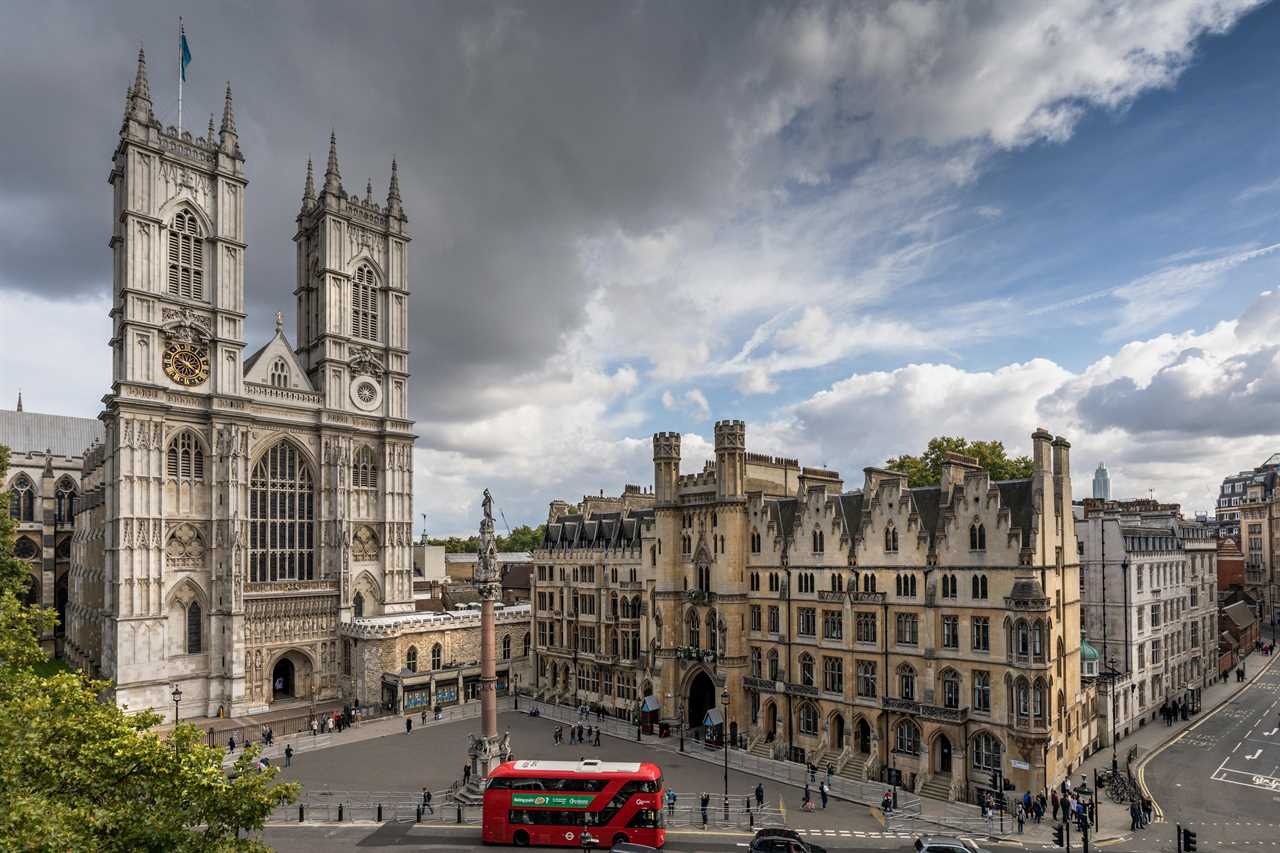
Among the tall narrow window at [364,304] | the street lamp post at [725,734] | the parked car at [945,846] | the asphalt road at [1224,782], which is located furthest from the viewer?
the tall narrow window at [364,304]

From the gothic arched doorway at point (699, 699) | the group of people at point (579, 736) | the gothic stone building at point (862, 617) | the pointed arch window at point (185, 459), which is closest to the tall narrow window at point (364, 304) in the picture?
the pointed arch window at point (185, 459)

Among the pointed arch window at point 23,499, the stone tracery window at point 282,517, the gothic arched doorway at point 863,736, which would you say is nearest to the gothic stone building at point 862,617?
the gothic arched doorway at point 863,736

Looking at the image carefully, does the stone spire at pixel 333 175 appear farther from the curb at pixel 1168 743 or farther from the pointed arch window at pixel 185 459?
the curb at pixel 1168 743

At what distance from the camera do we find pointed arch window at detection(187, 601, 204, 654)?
61.9 metres

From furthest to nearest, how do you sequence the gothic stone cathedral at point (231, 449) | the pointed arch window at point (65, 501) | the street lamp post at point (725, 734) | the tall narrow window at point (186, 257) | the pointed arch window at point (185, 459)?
the pointed arch window at point (65, 501) < the tall narrow window at point (186, 257) < the pointed arch window at point (185, 459) < the gothic stone cathedral at point (231, 449) < the street lamp post at point (725, 734)

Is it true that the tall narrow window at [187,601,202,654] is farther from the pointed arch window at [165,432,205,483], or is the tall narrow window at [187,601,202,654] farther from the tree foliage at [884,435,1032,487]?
the tree foliage at [884,435,1032,487]

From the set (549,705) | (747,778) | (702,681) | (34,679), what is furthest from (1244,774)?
(34,679)

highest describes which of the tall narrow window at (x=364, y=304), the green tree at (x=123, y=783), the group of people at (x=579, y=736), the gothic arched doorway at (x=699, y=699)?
the tall narrow window at (x=364, y=304)

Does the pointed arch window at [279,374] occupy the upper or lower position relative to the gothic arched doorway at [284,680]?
upper

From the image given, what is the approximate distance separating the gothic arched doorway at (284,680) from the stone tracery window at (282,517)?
7280 mm

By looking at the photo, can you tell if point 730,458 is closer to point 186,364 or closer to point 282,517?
point 282,517

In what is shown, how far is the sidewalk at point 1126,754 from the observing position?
36469 millimetres

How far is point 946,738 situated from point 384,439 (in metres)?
53.5

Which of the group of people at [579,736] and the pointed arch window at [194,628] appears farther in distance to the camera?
the pointed arch window at [194,628]
